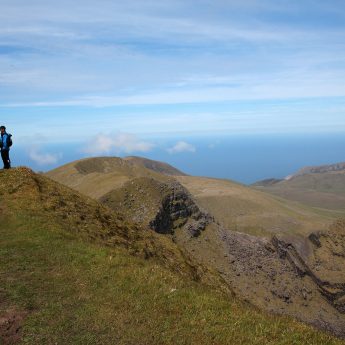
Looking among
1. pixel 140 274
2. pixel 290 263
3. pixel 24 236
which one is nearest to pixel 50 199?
pixel 24 236

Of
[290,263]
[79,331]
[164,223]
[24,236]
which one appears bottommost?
[290,263]

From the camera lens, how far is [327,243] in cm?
13950

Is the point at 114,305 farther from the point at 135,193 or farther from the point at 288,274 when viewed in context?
the point at 288,274

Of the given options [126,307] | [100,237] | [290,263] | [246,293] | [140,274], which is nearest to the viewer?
[126,307]

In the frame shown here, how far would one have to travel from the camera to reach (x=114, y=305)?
18.4 meters

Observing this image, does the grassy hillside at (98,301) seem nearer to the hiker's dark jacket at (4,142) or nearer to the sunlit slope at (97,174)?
the hiker's dark jacket at (4,142)

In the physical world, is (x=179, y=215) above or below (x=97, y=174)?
below

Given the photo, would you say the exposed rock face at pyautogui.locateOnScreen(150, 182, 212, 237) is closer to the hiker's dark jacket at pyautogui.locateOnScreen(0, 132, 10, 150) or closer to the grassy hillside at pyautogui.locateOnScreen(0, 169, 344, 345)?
the hiker's dark jacket at pyautogui.locateOnScreen(0, 132, 10, 150)

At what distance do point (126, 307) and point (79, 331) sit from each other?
261cm

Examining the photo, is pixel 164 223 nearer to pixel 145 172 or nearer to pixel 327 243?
pixel 327 243

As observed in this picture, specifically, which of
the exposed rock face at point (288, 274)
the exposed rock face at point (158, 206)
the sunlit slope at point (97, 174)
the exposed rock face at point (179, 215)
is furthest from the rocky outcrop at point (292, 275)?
the sunlit slope at point (97, 174)

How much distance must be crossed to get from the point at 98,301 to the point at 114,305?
87 centimetres

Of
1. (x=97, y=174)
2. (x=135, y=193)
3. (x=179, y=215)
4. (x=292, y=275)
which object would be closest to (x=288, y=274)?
(x=292, y=275)

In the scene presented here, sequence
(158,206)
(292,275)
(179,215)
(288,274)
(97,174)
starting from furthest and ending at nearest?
(97,174) < (292,275) < (288,274) < (179,215) < (158,206)
